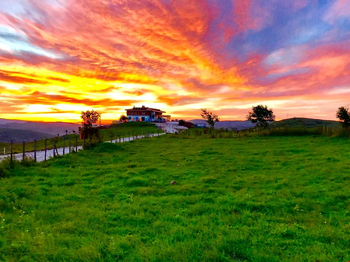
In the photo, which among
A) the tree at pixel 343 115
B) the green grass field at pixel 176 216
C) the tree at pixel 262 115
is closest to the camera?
the green grass field at pixel 176 216

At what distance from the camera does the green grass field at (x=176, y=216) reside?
215 inches

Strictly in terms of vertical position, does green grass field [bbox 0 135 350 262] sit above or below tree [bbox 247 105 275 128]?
below

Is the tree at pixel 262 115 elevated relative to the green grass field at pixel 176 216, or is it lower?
elevated

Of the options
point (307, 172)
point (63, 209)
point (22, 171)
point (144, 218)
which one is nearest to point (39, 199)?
point (63, 209)

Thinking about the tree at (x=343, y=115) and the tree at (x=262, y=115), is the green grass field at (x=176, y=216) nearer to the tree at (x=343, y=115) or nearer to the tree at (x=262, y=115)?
the tree at (x=343, y=115)

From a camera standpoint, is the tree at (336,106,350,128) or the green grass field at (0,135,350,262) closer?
the green grass field at (0,135,350,262)

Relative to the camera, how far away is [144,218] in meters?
7.42

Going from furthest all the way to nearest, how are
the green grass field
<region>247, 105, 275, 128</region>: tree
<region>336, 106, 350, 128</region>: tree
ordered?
<region>247, 105, 275, 128</region>: tree → <region>336, 106, 350, 128</region>: tree → the green grass field

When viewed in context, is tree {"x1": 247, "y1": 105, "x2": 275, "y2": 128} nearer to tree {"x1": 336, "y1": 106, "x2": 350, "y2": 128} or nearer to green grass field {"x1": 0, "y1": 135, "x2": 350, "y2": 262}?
tree {"x1": 336, "y1": 106, "x2": 350, "y2": 128}

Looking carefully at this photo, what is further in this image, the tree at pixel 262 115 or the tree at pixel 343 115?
the tree at pixel 262 115

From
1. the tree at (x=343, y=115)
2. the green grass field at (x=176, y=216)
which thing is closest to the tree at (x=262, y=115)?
the tree at (x=343, y=115)

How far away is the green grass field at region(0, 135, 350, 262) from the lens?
546 cm

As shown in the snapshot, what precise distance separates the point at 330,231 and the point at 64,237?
718cm

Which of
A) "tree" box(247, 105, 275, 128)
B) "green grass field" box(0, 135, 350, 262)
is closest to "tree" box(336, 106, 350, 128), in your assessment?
"tree" box(247, 105, 275, 128)
